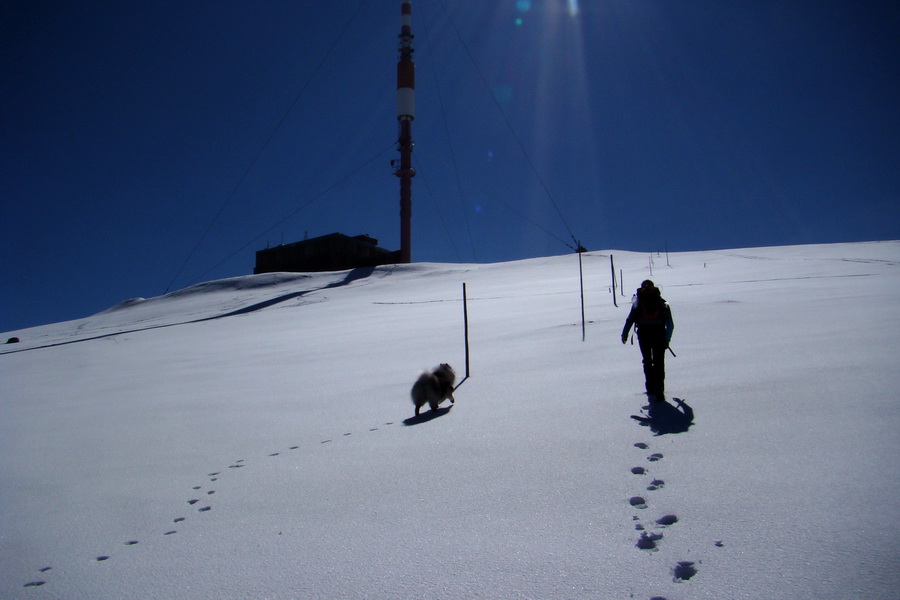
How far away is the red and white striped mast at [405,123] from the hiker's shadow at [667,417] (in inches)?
1512

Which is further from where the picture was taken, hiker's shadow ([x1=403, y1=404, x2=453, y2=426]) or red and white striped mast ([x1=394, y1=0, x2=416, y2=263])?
red and white striped mast ([x1=394, y1=0, x2=416, y2=263])

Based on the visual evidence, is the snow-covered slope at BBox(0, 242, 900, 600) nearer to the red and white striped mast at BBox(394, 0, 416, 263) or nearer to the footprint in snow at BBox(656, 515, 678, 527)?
the footprint in snow at BBox(656, 515, 678, 527)

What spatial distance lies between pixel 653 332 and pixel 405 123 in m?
42.4

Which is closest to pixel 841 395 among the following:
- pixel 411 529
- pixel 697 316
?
pixel 411 529

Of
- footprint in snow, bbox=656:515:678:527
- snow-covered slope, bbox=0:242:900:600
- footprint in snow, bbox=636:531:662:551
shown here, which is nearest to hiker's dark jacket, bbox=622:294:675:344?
snow-covered slope, bbox=0:242:900:600

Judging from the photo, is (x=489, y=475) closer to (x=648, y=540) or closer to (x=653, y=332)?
(x=648, y=540)

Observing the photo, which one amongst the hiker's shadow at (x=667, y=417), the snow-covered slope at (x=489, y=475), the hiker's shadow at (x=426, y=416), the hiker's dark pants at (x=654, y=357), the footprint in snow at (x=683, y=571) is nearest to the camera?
the footprint in snow at (x=683, y=571)

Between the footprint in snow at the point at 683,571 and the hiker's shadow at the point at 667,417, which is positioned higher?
the hiker's shadow at the point at 667,417

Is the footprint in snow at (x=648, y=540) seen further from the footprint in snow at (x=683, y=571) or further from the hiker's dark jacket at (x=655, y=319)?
the hiker's dark jacket at (x=655, y=319)

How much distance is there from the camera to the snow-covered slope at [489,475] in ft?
7.84

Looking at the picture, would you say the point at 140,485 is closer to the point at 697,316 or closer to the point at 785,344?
the point at 785,344

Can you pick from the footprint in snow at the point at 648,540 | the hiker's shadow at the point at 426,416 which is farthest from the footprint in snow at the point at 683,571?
the hiker's shadow at the point at 426,416

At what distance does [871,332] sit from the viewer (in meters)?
6.48

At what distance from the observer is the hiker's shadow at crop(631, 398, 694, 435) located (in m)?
4.01
